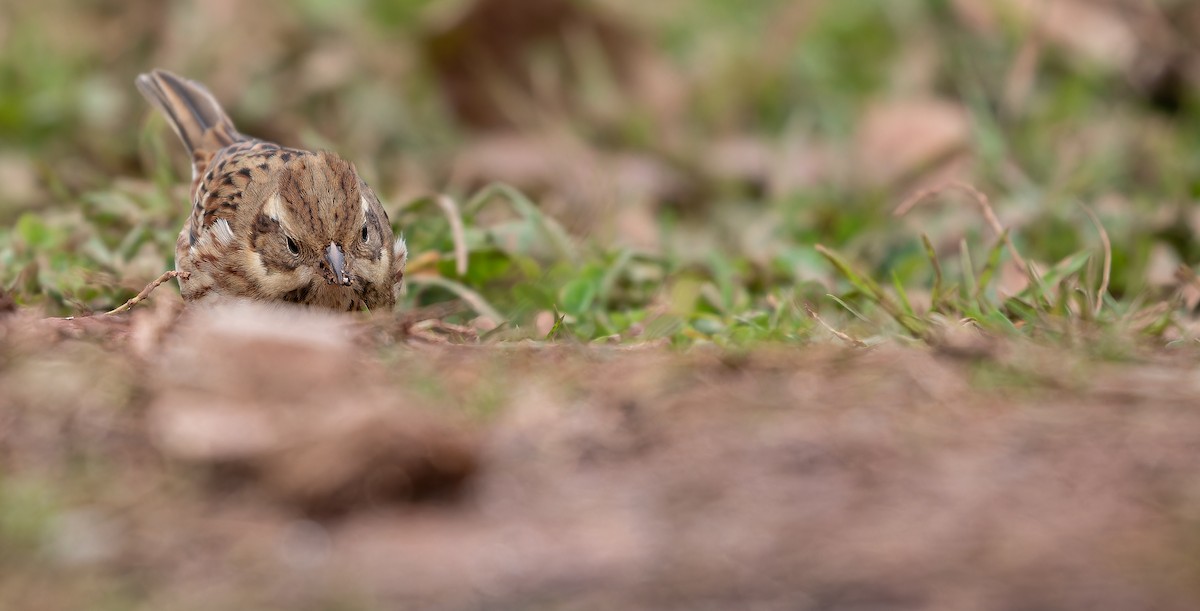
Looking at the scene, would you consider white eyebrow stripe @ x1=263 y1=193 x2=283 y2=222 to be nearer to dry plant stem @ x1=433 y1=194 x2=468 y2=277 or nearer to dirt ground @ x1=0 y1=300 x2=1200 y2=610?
dry plant stem @ x1=433 y1=194 x2=468 y2=277

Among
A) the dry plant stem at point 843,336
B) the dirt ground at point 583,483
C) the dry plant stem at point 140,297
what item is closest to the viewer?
the dirt ground at point 583,483

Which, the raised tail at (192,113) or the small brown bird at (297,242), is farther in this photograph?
the raised tail at (192,113)

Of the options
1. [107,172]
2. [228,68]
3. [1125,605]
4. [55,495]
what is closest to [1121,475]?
[1125,605]

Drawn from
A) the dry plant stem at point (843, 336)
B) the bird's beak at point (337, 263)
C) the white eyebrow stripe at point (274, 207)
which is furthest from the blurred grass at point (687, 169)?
the white eyebrow stripe at point (274, 207)

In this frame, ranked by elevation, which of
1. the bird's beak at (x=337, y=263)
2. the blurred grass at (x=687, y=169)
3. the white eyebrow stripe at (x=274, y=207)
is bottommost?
the blurred grass at (x=687, y=169)

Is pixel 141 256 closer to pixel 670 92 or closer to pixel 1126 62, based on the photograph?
pixel 670 92

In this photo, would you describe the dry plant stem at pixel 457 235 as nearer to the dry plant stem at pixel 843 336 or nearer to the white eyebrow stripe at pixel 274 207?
the white eyebrow stripe at pixel 274 207
